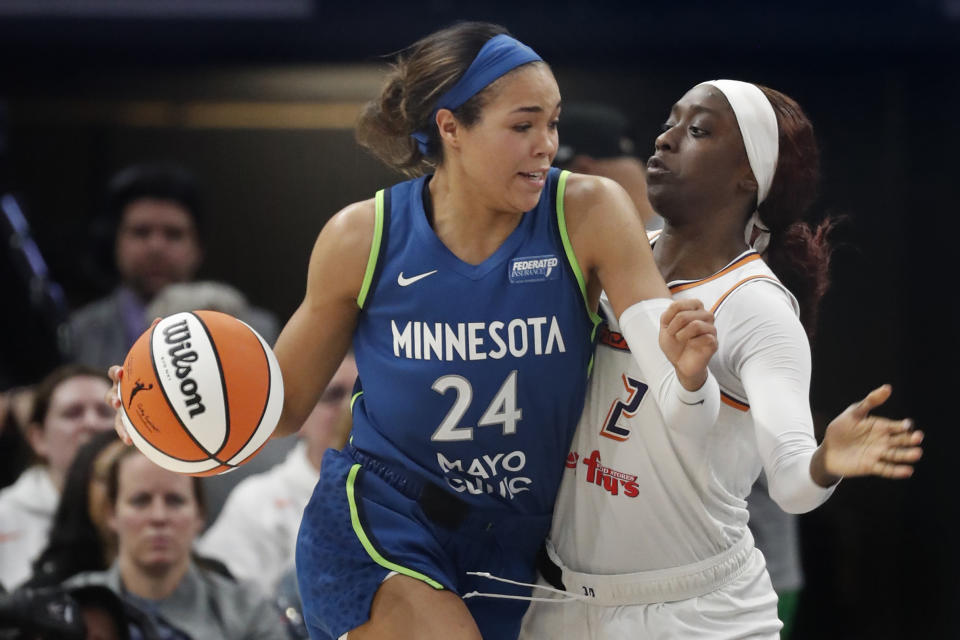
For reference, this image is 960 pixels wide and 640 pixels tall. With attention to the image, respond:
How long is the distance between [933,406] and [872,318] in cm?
48

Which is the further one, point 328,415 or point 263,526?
point 328,415

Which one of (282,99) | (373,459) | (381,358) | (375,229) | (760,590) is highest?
(282,99)

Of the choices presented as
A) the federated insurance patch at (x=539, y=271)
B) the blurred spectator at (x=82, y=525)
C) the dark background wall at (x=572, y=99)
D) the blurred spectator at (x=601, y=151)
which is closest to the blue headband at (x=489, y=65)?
the federated insurance patch at (x=539, y=271)

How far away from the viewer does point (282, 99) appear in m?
6.36

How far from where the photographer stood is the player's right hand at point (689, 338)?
2113 mm

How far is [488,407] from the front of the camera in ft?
7.93

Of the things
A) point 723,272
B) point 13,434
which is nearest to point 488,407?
point 723,272

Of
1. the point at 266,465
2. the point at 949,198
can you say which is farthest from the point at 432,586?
the point at 949,198

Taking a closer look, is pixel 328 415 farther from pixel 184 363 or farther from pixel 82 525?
pixel 184 363

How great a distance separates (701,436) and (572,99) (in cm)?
348

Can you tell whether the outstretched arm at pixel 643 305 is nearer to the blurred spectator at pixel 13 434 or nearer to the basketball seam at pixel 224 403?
the basketball seam at pixel 224 403

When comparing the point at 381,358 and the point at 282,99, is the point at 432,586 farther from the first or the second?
the point at 282,99

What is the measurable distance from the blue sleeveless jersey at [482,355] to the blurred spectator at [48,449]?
2.05 m

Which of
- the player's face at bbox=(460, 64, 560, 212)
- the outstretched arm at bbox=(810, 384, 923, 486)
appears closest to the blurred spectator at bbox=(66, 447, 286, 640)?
the player's face at bbox=(460, 64, 560, 212)
